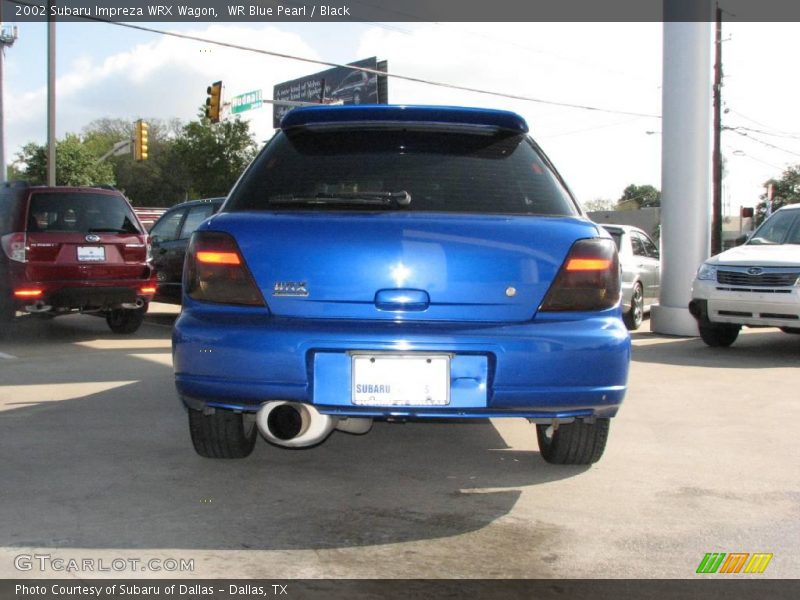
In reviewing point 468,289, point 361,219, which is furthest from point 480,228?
point 361,219

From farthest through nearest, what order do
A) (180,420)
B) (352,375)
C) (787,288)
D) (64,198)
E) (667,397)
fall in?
1. (64,198)
2. (787,288)
3. (667,397)
4. (180,420)
5. (352,375)

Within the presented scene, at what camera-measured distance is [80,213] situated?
9.99m

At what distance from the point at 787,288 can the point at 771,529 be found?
6.01 m

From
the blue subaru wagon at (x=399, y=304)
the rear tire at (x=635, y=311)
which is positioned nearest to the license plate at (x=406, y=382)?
the blue subaru wagon at (x=399, y=304)

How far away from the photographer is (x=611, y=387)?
12.1ft

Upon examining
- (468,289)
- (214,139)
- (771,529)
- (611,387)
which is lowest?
(771,529)

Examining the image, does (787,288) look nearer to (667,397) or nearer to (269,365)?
(667,397)

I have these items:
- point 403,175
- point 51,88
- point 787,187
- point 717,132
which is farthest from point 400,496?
point 787,187

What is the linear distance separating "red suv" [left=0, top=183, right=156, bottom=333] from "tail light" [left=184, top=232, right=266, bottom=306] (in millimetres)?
6401

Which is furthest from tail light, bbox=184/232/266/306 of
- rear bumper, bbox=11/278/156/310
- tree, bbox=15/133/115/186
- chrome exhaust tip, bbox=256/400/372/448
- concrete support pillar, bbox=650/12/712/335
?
tree, bbox=15/133/115/186

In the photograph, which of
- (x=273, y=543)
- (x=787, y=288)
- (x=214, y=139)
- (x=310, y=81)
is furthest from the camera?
(x=214, y=139)

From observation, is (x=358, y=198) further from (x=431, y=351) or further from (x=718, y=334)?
(x=718, y=334)

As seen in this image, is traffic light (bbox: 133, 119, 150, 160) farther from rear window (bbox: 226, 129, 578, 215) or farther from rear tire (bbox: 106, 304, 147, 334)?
rear window (bbox: 226, 129, 578, 215)

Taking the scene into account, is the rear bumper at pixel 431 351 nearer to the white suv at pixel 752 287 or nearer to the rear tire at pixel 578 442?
the rear tire at pixel 578 442
